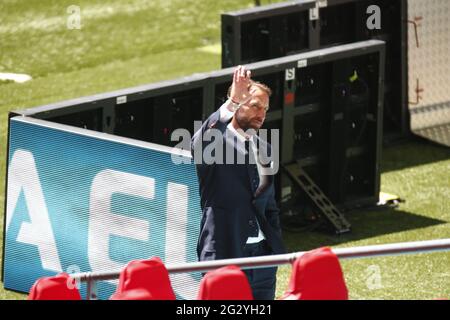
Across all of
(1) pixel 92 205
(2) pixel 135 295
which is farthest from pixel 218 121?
(1) pixel 92 205

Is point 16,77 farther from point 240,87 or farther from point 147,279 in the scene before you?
point 147,279

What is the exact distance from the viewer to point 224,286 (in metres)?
6.46

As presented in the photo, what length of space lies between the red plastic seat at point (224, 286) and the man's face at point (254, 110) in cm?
173

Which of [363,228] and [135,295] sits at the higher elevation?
[135,295]

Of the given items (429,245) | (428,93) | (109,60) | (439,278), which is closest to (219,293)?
(429,245)

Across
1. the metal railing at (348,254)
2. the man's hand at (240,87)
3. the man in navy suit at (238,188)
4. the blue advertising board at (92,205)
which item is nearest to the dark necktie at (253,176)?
the man in navy suit at (238,188)

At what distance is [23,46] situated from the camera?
64.5 ft

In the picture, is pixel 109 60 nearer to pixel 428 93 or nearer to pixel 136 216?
pixel 428 93

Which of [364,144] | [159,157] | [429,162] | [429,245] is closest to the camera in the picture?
[429,245]

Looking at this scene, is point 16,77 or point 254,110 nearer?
point 254,110

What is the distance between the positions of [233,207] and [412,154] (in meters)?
7.47

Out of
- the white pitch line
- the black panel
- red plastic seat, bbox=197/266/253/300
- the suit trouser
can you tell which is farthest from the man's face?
the white pitch line

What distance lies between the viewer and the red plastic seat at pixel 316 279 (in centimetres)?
673

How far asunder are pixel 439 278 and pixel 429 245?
4817 mm
